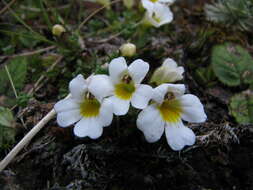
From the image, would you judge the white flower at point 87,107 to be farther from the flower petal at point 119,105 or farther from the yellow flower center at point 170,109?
the yellow flower center at point 170,109

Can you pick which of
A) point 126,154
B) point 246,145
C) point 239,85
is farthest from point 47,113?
point 239,85

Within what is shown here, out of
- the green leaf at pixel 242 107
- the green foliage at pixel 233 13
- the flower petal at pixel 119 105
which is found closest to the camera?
the flower petal at pixel 119 105

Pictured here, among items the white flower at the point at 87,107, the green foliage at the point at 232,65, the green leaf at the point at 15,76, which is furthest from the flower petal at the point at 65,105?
the green foliage at the point at 232,65

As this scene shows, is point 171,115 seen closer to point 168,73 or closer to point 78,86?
point 168,73

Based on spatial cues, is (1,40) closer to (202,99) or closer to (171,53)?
(171,53)

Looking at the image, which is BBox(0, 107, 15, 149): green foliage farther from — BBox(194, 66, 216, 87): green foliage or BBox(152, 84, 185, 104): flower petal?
BBox(194, 66, 216, 87): green foliage
